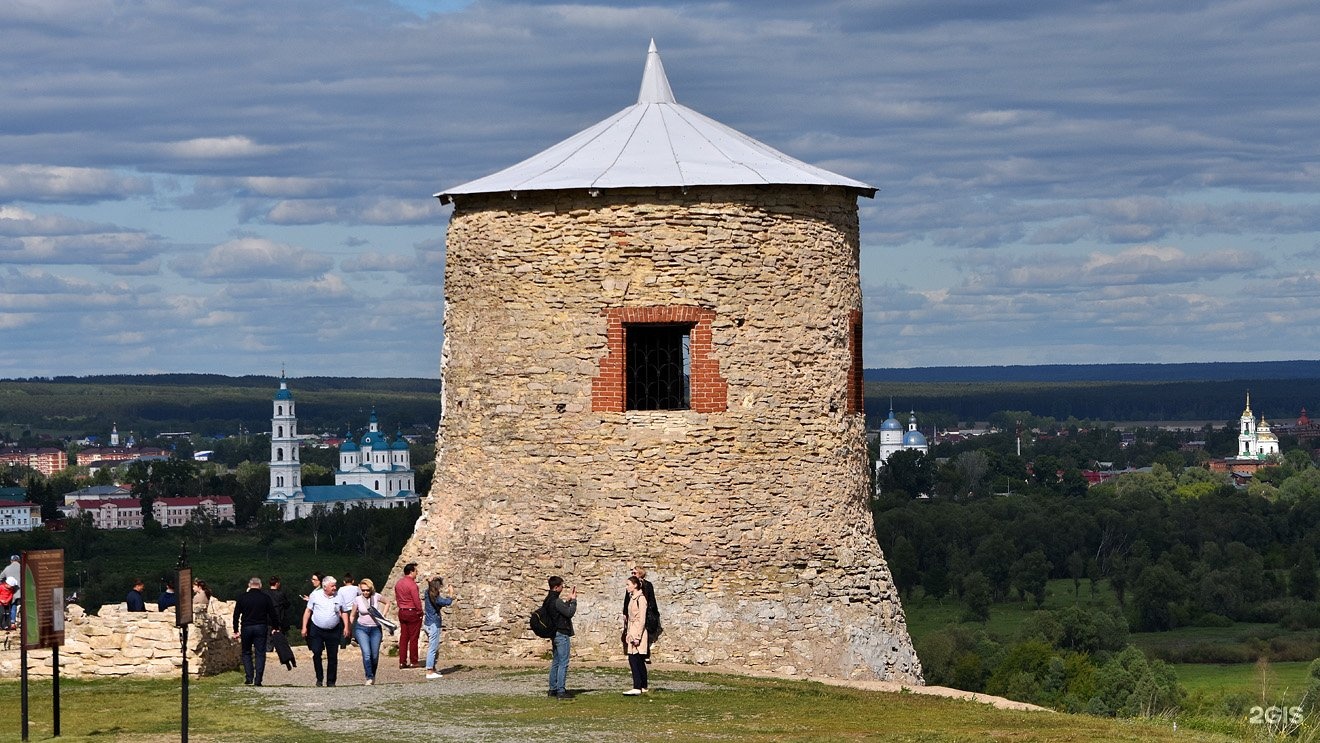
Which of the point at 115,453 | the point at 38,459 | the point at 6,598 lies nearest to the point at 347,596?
the point at 6,598

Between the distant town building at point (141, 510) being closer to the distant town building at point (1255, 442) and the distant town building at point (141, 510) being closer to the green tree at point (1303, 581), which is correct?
the green tree at point (1303, 581)

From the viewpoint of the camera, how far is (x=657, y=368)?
2002 centimetres

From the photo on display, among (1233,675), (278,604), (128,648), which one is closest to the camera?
(128,648)

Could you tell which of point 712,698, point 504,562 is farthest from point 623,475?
point 712,698

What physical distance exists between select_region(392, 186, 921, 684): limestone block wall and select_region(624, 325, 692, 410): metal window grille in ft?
2.45

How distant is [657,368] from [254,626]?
16.2 ft

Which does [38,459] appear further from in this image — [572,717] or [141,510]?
[572,717]

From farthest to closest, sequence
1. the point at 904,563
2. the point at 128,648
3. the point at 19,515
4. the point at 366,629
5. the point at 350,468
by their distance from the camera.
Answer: the point at 350,468 → the point at 19,515 → the point at 904,563 → the point at 128,648 → the point at 366,629

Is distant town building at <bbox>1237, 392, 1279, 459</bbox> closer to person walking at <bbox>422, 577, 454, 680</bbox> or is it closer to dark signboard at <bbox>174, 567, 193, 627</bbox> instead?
person walking at <bbox>422, 577, 454, 680</bbox>

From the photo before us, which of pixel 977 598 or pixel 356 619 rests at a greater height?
pixel 356 619

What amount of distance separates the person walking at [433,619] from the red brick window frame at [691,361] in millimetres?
2299

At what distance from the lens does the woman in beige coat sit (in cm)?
1602

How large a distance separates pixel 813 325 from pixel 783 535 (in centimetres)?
204
